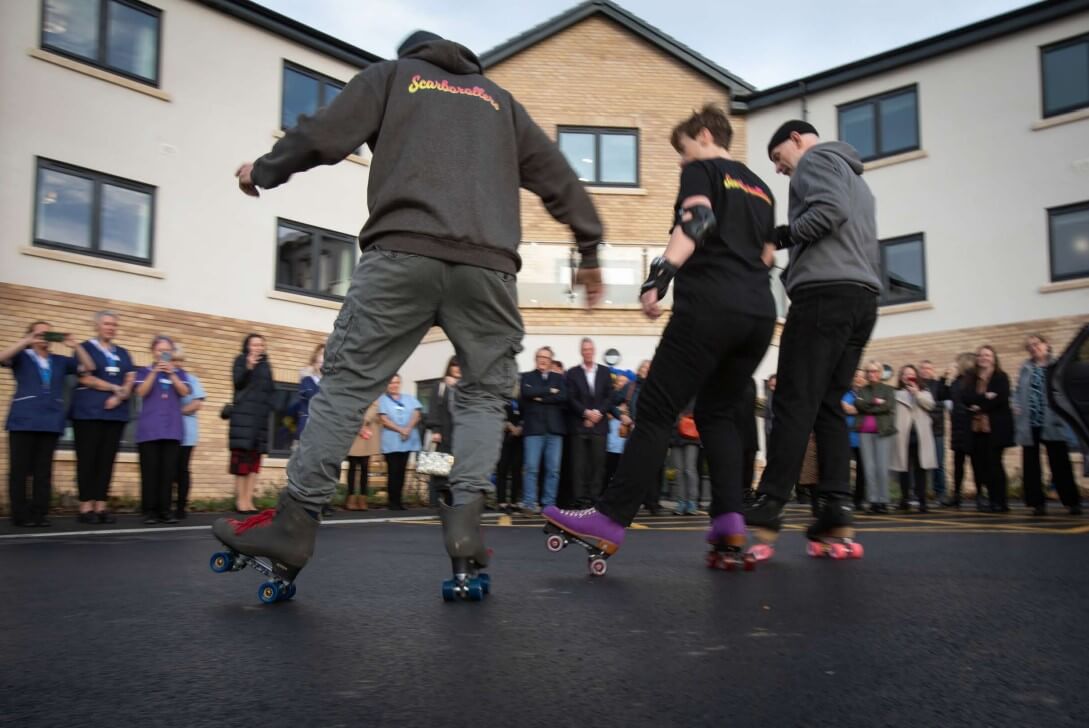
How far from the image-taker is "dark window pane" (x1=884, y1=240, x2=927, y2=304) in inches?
802

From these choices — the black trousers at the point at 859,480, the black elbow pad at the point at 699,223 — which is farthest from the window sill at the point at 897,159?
the black elbow pad at the point at 699,223

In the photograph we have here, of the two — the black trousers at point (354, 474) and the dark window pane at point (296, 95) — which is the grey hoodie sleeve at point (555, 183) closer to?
the black trousers at point (354, 474)

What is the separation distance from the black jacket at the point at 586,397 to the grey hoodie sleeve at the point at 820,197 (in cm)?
A: 757

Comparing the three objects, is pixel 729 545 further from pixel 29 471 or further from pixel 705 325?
pixel 29 471

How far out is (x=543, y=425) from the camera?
1245 centimetres

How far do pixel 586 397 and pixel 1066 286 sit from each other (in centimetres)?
1105

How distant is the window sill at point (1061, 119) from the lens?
1831 centimetres

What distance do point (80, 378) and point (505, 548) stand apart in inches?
222

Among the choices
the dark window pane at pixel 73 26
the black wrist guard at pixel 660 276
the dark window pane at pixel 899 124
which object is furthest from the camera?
the dark window pane at pixel 899 124

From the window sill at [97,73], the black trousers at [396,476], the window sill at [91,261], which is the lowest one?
the black trousers at [396,476]

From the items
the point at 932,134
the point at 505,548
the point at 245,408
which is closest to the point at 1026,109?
the point at 932,134

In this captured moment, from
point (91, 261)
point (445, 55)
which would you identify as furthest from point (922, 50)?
point (445, 55)

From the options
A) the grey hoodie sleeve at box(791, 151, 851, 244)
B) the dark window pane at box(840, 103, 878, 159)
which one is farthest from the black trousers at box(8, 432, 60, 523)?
the dark window pane at box(840, 103, 878, 159)

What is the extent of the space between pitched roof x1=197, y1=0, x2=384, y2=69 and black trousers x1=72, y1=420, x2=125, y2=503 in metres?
10.5
